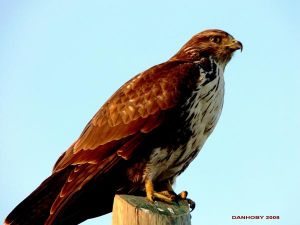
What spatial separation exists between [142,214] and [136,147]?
1.75m

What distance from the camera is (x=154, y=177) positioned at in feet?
22.5

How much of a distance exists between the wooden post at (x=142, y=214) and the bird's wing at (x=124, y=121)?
1.31 metres

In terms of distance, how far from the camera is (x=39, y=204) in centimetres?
643

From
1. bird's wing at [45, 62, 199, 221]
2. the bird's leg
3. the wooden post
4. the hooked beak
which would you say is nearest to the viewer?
the wooden post

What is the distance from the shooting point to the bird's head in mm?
7863

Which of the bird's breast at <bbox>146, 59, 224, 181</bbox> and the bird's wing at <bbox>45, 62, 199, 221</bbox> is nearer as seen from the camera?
the bird's wing at <bbox>45, 62, 199, 221</bbox>

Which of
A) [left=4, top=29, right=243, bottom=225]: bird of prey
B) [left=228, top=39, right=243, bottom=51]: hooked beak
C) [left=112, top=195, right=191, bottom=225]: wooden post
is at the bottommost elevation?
[left=112, top=195, right=191, bottom=225]: wooden post

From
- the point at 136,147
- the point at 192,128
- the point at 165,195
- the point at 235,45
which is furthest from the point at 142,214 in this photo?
the point at 235,45

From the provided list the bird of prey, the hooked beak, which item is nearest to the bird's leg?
the bird of prey

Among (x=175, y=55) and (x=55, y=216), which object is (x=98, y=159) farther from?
(x=175, y=55)

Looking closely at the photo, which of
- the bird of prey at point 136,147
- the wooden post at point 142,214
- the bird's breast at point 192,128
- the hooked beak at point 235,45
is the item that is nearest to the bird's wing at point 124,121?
the bird of prey at point 136,147

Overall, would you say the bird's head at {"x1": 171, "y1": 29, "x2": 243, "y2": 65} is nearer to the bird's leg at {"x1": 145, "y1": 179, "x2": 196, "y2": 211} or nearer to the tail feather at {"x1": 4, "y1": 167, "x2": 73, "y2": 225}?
the bird's leg at {"x1": 145, "y1": 179, "x2": 196, "y2": 211}

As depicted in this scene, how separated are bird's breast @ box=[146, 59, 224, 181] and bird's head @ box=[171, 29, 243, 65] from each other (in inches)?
26.0

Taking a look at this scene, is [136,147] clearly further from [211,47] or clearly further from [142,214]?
[211,47]
